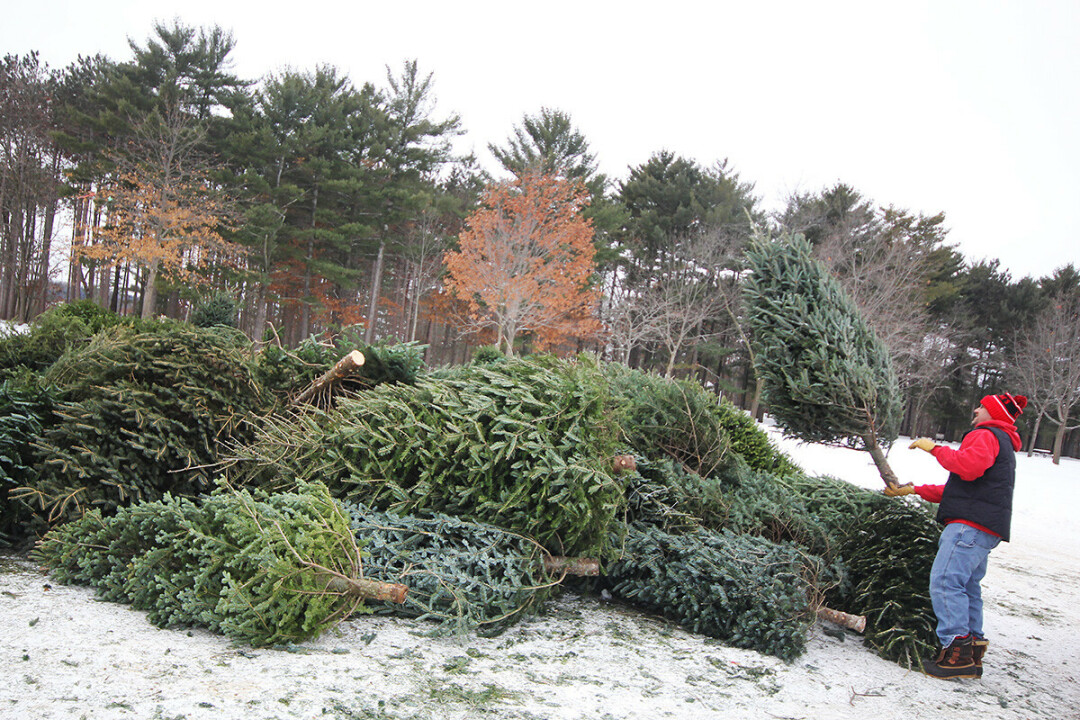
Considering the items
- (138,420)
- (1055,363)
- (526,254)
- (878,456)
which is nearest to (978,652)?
(878,456)

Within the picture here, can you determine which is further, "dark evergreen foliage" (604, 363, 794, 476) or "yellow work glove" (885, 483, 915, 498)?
"dark evergreen foliage" (604, 363, 794, 476)

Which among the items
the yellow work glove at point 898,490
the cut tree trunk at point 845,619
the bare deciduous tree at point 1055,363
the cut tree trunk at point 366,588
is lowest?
the cut tree trunk at point 845,619

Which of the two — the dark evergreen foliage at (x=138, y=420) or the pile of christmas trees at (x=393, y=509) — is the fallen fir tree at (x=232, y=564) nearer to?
the pile of christmas trees at (x=393, y=509)

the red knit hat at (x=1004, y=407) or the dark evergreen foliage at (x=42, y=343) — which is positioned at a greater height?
the red knit hat at (x=1004, y=407)

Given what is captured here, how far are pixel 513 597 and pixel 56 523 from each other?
2840mm

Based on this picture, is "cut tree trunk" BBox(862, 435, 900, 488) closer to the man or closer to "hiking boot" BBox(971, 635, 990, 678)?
the man

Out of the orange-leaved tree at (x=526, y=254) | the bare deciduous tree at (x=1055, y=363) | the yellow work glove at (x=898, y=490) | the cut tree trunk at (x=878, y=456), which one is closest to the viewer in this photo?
the yellow work glove at (x=898, y=490)

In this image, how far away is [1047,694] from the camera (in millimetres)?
3314

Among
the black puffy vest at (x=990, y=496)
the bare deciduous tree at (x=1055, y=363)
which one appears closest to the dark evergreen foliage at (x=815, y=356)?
the black puffy vest at (x=990, y=496)

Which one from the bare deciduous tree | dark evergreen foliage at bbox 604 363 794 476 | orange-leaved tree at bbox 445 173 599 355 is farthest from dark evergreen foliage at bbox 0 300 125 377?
the bare deciduous tree

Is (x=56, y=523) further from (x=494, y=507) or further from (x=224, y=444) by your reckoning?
(x=494, y=507)

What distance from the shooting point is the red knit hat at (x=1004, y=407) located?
3637mm

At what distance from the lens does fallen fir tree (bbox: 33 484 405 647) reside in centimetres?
267

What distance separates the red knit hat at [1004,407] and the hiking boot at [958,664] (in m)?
1.32
